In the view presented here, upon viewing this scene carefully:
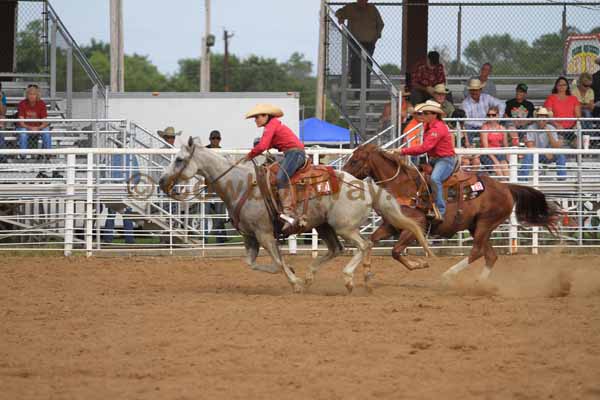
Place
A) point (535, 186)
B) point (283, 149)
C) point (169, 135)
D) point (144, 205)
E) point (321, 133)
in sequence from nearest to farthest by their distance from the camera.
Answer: point (283, 149)
point (535, 186)
point (144, 205)
point (169, 135)
point (321, 133)

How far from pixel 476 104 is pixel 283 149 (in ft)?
24.4

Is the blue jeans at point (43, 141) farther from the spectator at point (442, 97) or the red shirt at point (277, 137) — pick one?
the red shirt at point (277, 137)

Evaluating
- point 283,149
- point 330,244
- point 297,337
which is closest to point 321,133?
point 330,244

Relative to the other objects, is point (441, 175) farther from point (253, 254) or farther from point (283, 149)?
point (253, 254)

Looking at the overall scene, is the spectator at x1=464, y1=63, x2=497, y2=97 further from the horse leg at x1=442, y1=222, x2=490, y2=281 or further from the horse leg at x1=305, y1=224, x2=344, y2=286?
the horse leg at x1=305, y1=224, x2=344, y2=286

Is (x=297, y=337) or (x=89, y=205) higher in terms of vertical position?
(x=89, y=205)

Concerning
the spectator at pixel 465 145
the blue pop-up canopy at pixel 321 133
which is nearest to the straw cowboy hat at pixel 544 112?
the spectator at pixel 465 145

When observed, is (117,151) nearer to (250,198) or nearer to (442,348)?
(250,198)

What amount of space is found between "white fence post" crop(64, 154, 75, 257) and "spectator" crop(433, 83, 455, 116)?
594cm

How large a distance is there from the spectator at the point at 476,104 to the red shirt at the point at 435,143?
18.3 ft

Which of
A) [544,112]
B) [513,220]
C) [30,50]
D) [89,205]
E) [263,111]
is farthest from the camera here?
[30,50]

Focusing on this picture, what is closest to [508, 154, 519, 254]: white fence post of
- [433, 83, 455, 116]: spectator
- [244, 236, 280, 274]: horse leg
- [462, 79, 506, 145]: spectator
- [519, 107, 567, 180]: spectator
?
[519, 107, 567, 180]: spectator

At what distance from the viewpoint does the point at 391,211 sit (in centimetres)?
1175

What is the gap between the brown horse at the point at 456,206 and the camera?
40.1ft
